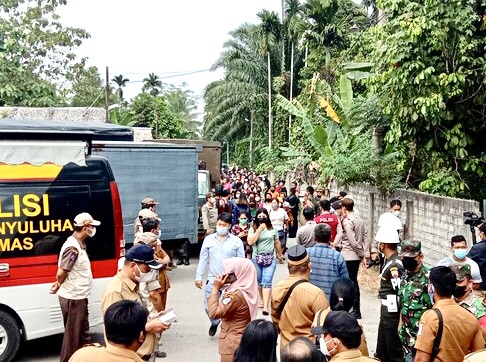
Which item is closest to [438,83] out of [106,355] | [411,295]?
[411,295]

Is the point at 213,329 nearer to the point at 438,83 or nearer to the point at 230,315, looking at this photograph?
the point at 230,315

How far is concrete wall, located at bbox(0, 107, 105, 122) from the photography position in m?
25.9

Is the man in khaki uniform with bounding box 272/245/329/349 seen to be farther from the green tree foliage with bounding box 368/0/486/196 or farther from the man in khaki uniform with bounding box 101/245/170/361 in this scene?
the green tree foliage with bounding box 368/0/486/196

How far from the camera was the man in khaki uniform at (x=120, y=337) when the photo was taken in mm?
4156

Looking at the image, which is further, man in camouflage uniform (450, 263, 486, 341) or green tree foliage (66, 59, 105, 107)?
green tree foliage (66, 59, 105, 107)

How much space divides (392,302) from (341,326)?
2.62 meters

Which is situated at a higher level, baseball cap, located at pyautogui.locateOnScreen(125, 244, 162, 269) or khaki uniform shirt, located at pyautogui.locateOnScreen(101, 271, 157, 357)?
baseball cap, located at pyautogui.locateOnScreen(125, 244, 162, 269)

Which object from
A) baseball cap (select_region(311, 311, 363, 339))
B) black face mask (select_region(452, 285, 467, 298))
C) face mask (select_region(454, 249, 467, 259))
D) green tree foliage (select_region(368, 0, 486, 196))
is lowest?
black face mask (select_region(452, 285, 467, 298))

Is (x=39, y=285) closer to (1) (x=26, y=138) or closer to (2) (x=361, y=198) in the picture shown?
(1) (x=26, y=138)

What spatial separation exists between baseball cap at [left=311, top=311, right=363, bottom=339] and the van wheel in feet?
17.8

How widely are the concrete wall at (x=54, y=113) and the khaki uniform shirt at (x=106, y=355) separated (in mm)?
22592

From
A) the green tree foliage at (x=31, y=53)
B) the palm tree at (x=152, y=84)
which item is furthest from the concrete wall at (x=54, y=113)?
the palm tree at (x=152, y=84)

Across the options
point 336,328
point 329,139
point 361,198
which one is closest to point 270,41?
point 329,139

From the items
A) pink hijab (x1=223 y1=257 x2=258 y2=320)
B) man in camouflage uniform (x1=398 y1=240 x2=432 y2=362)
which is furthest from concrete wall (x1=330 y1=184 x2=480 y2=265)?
pink hijab (x1=223 y1=257 x2=258 y2=320)
